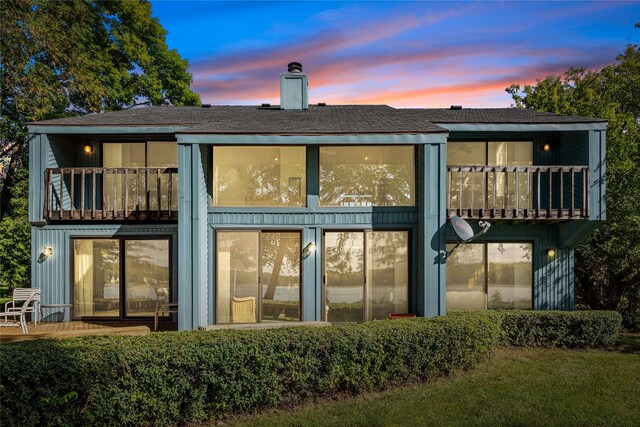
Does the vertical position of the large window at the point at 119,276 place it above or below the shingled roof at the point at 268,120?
below

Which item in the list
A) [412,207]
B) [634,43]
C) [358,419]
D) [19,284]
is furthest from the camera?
[634,43]

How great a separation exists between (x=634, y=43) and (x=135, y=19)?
75.5 feet

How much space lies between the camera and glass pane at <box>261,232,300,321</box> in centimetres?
991

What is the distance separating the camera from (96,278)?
34.9ft

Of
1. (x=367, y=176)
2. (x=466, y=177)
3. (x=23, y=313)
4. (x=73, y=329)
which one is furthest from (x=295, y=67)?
(x=23, y=313)

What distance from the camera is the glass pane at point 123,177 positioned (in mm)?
10617

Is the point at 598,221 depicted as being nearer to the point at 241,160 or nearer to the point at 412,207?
the point at 412,207

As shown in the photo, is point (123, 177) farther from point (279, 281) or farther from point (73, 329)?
point (279, 281)

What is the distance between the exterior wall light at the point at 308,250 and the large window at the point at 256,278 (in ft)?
0.55

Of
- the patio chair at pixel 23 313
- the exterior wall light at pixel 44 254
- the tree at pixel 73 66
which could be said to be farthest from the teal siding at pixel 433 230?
the tree at pixel 73 66

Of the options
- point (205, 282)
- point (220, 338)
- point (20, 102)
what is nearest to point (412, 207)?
point (205, 282)

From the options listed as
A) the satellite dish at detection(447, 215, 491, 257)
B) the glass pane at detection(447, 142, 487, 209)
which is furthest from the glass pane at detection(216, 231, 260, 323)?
the glass pane at detection(447, 142, 487, 209)

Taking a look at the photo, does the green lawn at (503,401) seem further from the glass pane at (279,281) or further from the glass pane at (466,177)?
the glass pane at (466,177)

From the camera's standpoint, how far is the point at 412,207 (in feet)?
33.1
